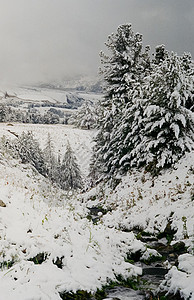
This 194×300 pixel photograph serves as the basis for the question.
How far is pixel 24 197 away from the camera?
25.1 feet

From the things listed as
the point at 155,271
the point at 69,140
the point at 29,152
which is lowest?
the point at 69,140

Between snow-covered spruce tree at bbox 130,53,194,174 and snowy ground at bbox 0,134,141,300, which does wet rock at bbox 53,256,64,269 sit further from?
snow-covered spruce tree at bbox 130,53,194,174

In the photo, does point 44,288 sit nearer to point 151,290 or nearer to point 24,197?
point 151,290

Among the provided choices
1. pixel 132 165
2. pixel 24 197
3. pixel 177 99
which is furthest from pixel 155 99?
pixel 24 197

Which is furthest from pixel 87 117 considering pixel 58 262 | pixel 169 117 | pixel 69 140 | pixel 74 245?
pixel 58 262

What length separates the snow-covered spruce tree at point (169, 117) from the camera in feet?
38.0

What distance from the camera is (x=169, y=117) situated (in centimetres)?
1197

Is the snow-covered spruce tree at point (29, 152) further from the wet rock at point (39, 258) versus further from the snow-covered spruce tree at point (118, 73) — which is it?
the wet rock at point (39, 258)

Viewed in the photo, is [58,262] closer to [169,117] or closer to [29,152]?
[169,117]

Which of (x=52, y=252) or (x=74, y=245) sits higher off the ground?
(x=52, y=252)

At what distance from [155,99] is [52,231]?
1041cm

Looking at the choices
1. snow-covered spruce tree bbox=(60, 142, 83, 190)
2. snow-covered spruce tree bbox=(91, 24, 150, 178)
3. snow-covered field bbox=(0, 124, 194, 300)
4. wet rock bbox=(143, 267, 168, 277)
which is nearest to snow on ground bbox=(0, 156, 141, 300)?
snow-covered field bbox=(0, 124, 194, 300)

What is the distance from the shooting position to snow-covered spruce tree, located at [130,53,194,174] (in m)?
11.6

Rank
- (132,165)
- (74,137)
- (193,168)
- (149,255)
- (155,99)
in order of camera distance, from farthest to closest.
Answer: (74,137), (132,165), (155,99), (193,168), (149,255)
